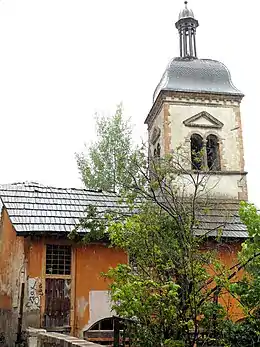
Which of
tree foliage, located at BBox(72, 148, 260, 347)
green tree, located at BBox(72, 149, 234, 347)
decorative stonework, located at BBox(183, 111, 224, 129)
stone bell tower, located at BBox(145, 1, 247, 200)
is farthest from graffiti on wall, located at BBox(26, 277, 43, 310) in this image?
decorative stonework, located at BBox(183, 111, 224, 129)

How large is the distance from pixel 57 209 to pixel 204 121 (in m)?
9.99

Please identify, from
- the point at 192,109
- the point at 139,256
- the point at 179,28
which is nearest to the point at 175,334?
the point at 139,256

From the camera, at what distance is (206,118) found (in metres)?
23.9

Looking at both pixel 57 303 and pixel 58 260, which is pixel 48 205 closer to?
pixel 58 260

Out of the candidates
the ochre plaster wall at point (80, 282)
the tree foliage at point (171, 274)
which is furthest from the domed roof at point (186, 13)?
the tree foliage at point (171, 274)

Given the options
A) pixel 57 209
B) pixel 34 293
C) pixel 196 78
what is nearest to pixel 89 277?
pixel 34 293

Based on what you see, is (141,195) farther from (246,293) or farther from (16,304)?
(16,304)

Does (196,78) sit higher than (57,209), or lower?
higher

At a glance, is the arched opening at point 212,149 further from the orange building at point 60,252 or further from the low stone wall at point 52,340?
the low stone wall at point 52,340

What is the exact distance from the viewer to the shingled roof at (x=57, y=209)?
15.0 metres

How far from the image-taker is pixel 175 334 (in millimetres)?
9359

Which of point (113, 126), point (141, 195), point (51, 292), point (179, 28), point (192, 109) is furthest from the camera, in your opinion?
point (113, 126)

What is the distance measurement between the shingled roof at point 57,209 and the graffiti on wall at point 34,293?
1.39 m

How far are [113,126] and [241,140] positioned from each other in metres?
9.70
